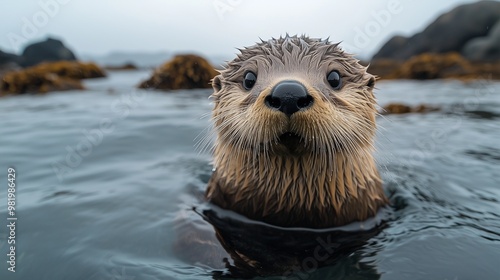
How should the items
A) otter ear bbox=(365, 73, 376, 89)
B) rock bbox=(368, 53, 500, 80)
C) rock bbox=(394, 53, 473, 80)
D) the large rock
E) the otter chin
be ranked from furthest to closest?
the large rock, rock bbox=(394, 53, 473, 80), rock bbox=(368, 53, 500, 80), otter ear bbox=(365, 73, 376, 89), the otter chin

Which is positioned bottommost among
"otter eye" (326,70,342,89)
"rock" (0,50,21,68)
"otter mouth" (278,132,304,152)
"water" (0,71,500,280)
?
"rock" (0,50,21,68)

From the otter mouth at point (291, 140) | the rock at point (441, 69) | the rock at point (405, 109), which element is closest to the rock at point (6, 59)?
the rock at point (441, 69)

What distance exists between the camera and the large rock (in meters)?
27.4

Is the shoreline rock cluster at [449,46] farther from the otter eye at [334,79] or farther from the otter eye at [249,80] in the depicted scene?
the otter eye at [249,80]

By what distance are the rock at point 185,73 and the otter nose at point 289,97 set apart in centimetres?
1097

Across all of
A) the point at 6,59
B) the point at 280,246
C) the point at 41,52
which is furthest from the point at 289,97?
the point at 41,52

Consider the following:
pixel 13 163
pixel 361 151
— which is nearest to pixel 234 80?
pixel 361 151

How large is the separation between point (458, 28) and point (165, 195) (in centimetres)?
2821

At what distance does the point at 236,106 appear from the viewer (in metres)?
3.52

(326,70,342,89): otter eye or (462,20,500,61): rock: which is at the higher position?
(462,20,500,61): rock

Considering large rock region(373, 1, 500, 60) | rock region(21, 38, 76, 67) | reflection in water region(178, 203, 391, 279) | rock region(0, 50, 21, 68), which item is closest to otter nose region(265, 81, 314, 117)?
reflection in water region(178, 203, 391, 279)

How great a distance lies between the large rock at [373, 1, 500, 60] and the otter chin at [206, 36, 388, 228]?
82.0 feet

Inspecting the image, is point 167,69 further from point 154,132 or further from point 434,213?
point 434,213

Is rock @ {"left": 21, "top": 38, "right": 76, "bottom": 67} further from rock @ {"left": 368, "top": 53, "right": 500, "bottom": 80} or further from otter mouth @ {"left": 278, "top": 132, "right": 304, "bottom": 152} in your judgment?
otter mouth @ {"left": 278, "top": 132, "right": 304, "bottom": 152}
